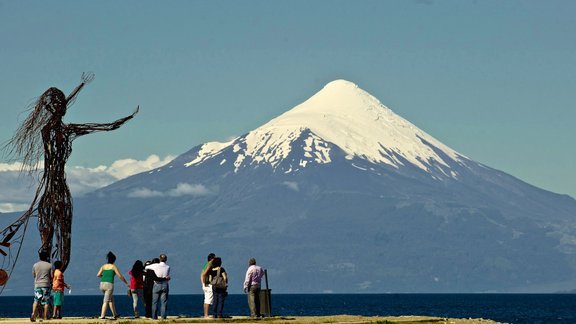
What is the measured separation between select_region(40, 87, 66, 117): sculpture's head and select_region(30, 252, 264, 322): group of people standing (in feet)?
19.3

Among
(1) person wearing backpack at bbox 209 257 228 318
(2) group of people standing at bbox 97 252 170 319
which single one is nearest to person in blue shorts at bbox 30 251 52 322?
(2) group of people standing at bbox 97 252 170 319

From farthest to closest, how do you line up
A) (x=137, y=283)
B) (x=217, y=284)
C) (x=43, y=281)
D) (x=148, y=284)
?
(x=137, y=283), (x=148, y=284), (x=217, y=284), (x=43, y=281)

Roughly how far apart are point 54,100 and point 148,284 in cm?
791

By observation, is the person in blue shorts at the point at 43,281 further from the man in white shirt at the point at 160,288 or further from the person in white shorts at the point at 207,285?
the person in white shorts at the point at 207,285

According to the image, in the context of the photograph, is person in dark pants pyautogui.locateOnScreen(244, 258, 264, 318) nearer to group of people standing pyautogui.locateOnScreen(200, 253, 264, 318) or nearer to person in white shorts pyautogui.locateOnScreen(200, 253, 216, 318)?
group of people standing pyautogui.locateOnScreen(200, 253, 264, 318)

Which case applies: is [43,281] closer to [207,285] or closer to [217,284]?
[207,285]

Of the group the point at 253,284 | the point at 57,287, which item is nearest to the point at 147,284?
the point at 57,287

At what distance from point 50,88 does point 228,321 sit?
1193 cm

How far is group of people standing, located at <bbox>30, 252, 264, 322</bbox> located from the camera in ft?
151

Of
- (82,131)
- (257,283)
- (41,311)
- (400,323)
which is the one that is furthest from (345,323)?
(82,131)

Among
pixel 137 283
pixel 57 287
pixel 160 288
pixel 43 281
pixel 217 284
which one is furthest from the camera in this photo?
pixel 137 283

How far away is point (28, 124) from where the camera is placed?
50781 millimetres

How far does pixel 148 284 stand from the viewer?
48.2 metres

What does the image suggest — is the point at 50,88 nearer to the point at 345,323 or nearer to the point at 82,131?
the point at 82,131
